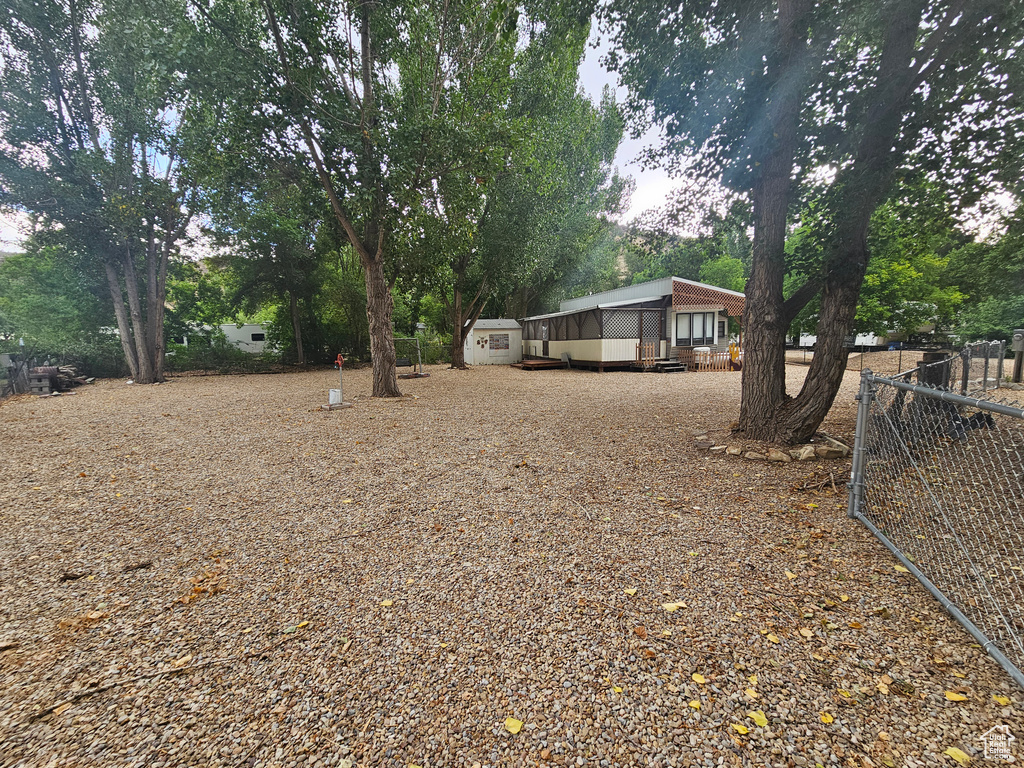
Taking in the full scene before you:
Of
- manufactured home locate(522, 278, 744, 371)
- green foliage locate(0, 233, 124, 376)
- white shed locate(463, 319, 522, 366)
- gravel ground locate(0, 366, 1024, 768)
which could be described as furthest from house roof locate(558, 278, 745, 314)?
green foliage locate(0, 233, 124, 376)

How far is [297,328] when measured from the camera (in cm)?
1983

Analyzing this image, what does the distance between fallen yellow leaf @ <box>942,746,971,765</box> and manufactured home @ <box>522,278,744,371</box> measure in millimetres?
15315

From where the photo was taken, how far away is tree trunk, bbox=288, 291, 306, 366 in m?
19.7

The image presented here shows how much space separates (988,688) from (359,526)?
11.8 ft

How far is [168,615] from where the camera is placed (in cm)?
224

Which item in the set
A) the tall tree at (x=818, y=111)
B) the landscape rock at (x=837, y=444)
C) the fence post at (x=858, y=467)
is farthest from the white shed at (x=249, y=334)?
the fence post at (x=858, y=467)

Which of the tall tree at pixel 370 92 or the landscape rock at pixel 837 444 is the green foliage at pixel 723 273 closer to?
the tall tree at pixel 370 92

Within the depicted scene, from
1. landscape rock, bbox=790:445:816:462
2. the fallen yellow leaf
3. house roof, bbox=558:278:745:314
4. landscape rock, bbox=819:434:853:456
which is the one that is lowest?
the fallen yellow leaf

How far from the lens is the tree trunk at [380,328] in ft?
31.3

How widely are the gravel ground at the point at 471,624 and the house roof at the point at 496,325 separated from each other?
18241mm

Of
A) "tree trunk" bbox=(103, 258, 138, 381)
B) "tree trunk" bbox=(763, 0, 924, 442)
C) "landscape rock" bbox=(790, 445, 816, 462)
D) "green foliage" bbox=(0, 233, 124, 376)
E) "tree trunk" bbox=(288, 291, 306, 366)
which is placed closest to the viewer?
"tree trunk" bbox=(763, 0, 924, 442)

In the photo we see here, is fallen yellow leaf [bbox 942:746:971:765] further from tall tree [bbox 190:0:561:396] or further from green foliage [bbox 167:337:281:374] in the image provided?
green foliage [bbox 167:337:281:374]

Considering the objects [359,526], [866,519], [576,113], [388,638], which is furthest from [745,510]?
[576,113]

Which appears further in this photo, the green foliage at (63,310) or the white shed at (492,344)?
the white shed at (492,344)
